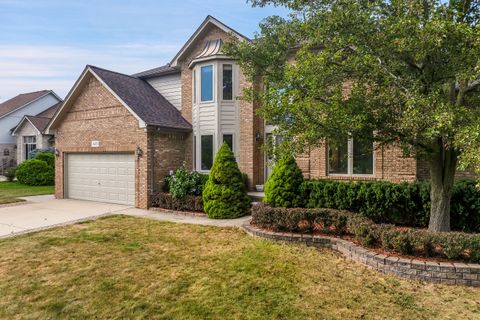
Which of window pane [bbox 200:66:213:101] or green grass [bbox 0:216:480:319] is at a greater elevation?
window pane [bbox 200:66:213:101]

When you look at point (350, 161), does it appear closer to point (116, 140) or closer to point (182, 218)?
point (182, 218)

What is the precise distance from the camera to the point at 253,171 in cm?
1309

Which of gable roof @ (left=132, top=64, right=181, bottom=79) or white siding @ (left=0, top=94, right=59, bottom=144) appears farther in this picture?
white siding @ (left=0, top=94, right=59, bottom=144)

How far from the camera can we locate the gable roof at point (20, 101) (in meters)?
32.5

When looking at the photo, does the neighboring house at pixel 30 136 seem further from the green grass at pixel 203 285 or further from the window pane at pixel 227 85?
the green grass at pixel 203 285

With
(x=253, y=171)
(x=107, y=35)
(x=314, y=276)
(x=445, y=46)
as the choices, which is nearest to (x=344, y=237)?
(x=314, y=276)

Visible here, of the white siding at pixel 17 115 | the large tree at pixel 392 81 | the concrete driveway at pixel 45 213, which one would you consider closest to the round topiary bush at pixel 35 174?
the concrete driveway at pixel 45 213

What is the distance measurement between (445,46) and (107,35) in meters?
16.4

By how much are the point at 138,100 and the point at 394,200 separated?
10.6 m

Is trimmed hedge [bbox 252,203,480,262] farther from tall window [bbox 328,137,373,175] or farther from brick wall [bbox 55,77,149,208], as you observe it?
brick wall [bbox 55,77,149,208]

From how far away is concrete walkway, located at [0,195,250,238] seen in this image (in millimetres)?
9637

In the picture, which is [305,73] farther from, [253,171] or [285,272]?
[253,171]

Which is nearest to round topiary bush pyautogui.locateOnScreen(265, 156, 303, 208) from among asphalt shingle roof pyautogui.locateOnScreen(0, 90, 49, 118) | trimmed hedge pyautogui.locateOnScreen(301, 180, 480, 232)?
trimmed hedge pyautogui.locateOnScreen(301, 180, 480, 232)

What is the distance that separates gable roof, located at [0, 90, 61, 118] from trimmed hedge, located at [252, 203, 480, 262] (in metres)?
34.1
